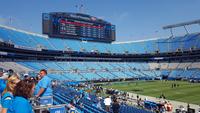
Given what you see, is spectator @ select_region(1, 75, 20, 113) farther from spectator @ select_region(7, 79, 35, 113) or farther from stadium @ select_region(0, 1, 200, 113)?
stadium @ select_region(0, 1, 200, 113)

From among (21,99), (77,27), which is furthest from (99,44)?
(21,99)

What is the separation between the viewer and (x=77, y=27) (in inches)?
2972

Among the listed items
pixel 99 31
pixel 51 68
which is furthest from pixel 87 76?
pixel 99 31

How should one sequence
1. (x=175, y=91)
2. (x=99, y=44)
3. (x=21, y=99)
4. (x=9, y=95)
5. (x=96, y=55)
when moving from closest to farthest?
(x=21, y=99)
(x=9, y=95)
(x=175, y=91)
(x=96, y=55)
(x=99, y=44)

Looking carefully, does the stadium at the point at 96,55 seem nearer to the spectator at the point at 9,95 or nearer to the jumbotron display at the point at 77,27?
the jumbotron display at the point at 77,27

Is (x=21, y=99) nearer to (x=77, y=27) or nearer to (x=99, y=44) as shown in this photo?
(x=77, y=27)

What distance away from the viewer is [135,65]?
292 feet

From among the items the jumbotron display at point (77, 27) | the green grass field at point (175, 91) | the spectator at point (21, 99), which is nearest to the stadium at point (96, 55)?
the jumbotron display at point (77, 27)

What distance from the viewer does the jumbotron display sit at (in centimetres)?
7051

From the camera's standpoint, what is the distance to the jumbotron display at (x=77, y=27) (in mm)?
70512

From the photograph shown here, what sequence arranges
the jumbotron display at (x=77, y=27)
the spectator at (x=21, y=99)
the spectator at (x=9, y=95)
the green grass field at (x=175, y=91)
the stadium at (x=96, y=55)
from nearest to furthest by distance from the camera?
the spectator at (x=21, y=99)
the spectator at (x=9, y=95)
the green grass field at (x=175, y=91)
the stadium at (x=96, y=55)
the jumbotron display at (x=77, y=27)

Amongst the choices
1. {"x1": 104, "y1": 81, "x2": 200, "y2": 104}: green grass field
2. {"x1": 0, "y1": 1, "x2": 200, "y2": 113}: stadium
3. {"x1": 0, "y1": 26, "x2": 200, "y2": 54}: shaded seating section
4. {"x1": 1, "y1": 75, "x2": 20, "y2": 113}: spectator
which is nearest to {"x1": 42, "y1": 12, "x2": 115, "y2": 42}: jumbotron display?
{"x1": 0, "y1": 1, "x2": 200, "y2": 113}: stadium

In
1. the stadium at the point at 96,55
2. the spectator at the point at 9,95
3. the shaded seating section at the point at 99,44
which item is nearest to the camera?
the spectator at the point at 9,95

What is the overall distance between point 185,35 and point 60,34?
44573 millimetres
